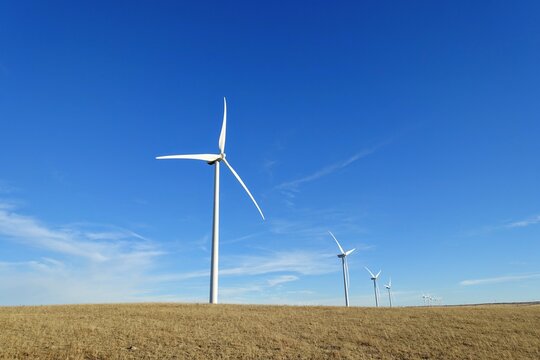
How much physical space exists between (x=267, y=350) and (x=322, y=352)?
3.14 m

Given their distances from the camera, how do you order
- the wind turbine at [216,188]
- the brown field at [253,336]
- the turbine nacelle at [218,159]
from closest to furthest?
the brown field at [253,336], the wind turbine at [216,188], the turbine nacelle at [218,159]

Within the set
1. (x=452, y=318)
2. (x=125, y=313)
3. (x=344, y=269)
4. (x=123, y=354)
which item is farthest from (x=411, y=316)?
(x=344, y=269)

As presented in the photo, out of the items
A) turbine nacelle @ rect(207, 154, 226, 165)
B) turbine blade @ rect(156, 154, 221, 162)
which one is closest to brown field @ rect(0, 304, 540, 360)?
turbine blade @ rect(156, 154, 221, 162)

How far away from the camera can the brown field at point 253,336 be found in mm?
21422

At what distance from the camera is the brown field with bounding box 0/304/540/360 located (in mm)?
21422

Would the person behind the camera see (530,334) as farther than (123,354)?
Yes

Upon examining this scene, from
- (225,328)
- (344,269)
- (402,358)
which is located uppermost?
(344,269)

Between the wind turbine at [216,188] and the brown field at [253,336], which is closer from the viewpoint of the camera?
the brown field at [253,336]

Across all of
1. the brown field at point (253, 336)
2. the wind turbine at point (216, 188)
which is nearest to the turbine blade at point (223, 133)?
the wind turbine at point (216, 188)

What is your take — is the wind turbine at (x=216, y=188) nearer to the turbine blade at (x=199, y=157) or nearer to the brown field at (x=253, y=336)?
the turbine blade at (x=199, y=157)

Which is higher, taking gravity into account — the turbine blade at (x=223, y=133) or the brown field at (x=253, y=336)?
the turbine blade at (x=223, y=133)

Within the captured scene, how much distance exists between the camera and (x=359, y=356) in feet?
77.6

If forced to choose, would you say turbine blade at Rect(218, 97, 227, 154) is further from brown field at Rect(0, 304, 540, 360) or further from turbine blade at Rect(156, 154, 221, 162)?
brown field at Rect(0, 304, 540, 360)

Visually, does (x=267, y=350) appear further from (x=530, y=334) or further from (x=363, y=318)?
(x=530, y=334)
